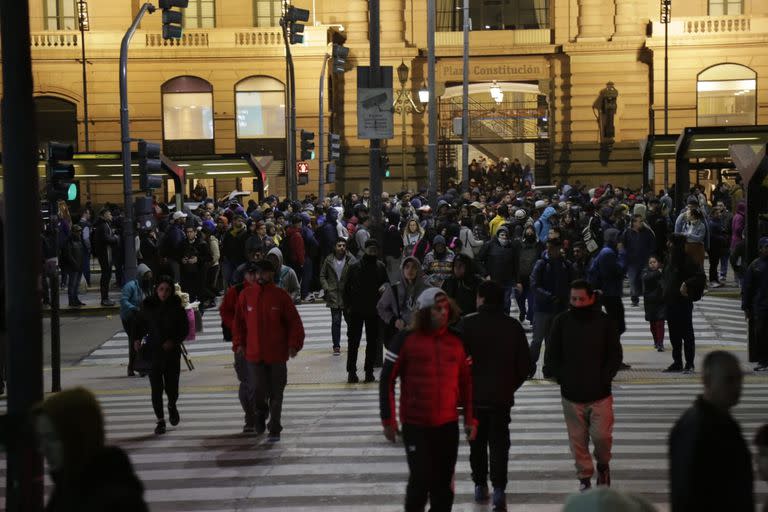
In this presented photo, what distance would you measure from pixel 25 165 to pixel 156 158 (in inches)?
632

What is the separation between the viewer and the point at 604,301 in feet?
54.7

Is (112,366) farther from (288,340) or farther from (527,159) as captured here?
(527,159)

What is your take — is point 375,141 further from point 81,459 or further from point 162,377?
point 81,459

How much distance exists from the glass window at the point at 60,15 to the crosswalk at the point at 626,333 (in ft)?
106

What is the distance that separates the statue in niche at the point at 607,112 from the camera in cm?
5375

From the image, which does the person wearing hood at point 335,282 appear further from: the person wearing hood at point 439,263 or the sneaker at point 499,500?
the sneaker at point 499,500

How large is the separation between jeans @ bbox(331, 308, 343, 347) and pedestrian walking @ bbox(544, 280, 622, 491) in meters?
9.41

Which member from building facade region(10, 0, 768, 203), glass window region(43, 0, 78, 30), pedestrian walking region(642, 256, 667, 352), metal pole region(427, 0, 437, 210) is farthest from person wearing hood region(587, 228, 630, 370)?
glass window region(43, 0, 78, 30)

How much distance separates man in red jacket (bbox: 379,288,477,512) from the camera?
856 centimetres

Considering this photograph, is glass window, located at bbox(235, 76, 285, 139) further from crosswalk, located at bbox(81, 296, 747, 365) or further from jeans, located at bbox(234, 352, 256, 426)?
jeans, located at bbox(234, 352, 256, 426)

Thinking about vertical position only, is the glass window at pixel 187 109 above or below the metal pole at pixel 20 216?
above

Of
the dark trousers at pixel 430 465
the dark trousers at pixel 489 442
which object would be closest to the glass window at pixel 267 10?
the dark trousers at pixel 489 442

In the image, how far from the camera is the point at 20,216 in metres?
7.57

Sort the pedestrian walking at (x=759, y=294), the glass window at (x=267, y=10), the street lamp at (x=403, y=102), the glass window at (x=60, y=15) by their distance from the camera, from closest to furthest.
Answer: the pedestrian walking at (x=759, y=294) → the glass window at (x=60, y=15) → the street lamp at (x=403, y=102) → the glass window at (x=267, y=10)
